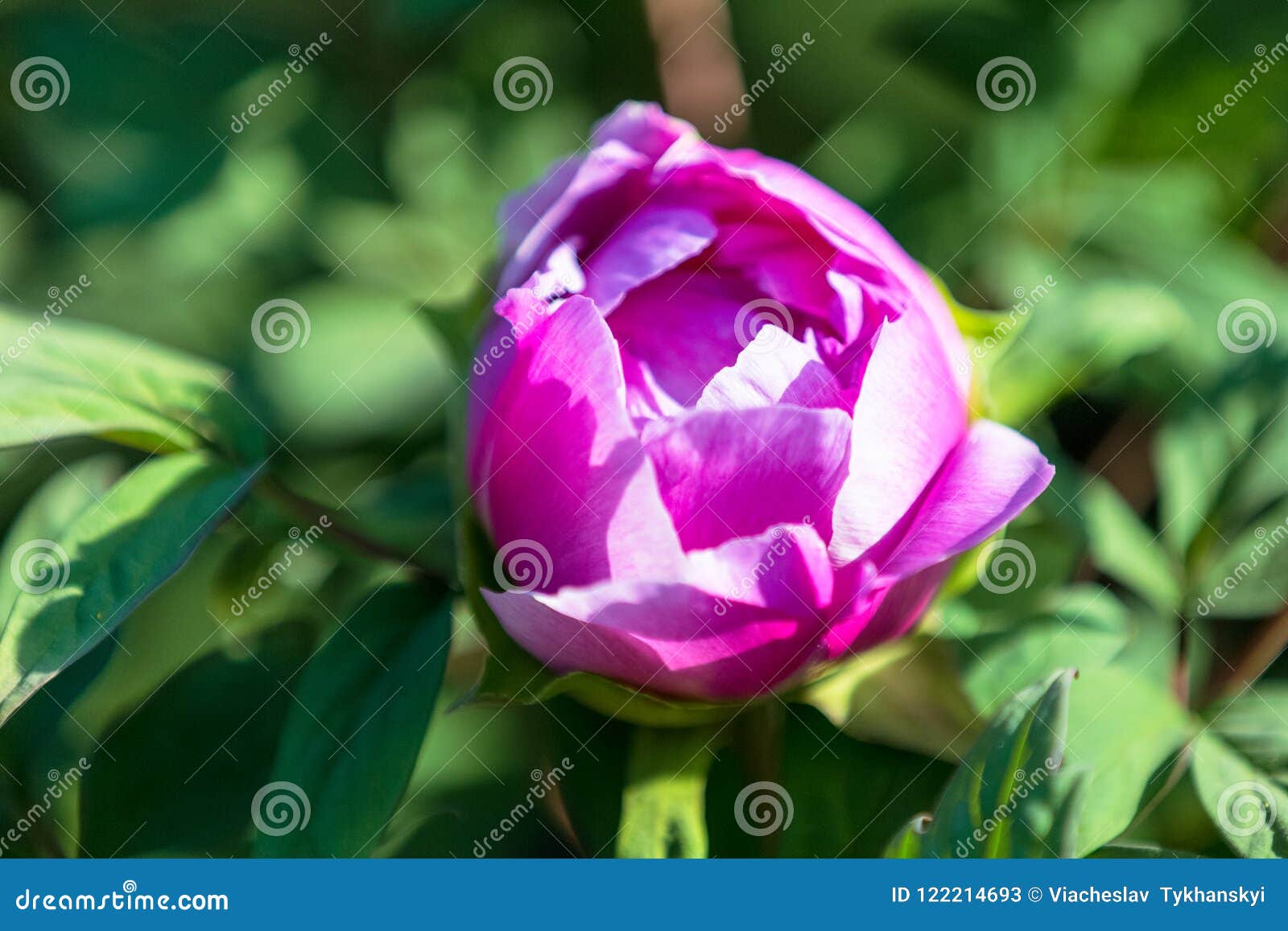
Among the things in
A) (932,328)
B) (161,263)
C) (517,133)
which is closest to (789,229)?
(932,328)

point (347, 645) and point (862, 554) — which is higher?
point (862, 554)

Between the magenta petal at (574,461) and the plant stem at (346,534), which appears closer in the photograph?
the magenta petal at (574,461)

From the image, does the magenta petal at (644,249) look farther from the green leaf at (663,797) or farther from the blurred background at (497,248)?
the green leaf at (663,797)

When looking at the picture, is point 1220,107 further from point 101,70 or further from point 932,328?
point 101,70

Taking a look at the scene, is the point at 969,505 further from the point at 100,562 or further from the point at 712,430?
the point at 100,562

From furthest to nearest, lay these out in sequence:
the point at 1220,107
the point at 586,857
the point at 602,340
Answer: the point at 1220,107
the point at 586,857
the point at 602,340

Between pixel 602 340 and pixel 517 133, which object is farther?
pixel 517 133

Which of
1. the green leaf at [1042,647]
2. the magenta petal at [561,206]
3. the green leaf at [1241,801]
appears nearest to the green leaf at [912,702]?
the green leaf at [1042,647]

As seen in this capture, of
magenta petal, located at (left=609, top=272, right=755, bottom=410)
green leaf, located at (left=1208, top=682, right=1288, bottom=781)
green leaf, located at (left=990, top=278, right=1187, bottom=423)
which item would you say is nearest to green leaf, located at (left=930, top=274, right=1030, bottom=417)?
green leaf, located at (left=990, top=278, right=1187, bottom=423)
